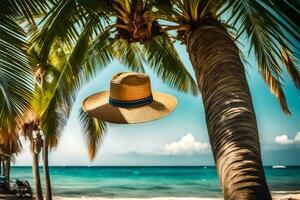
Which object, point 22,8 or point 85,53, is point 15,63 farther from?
point 85,53

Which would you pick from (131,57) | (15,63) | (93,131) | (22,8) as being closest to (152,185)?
(93,131)

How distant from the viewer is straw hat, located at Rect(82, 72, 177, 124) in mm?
3773

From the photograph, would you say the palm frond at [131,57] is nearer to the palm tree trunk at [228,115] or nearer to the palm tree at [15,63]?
the palm tree at [15,63]

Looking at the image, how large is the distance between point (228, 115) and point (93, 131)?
702cm

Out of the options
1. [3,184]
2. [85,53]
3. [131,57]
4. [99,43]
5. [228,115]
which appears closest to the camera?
[228,115]

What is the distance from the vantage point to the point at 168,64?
26.0ft

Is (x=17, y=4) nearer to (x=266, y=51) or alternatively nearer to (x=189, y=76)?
(x=266, y=51)

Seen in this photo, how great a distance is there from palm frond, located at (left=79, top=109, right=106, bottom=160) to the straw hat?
5.50 m

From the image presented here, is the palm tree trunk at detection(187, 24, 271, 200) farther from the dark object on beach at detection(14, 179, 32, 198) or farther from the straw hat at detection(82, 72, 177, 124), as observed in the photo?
the dark object on beach at detection(14, 179, 32, 198)

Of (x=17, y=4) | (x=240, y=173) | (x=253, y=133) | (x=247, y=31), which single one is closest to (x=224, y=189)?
(x=240, y=173)

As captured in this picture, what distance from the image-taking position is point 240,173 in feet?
8.99

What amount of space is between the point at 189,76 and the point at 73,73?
3.28 meters

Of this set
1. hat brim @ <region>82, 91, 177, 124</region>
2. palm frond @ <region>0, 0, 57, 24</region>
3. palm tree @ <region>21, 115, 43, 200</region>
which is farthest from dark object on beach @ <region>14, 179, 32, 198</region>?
palm frond @ <region>0, 0, 57, 24</region>

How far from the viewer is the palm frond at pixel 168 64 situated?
7704mm
